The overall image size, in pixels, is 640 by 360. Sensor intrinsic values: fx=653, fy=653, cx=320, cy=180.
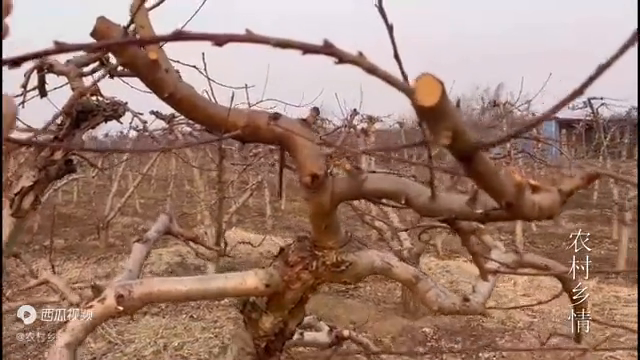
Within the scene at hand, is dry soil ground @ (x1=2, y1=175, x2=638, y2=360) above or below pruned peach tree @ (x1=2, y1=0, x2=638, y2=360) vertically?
below

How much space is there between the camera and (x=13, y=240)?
1350mm

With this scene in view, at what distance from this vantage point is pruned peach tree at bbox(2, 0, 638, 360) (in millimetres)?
756

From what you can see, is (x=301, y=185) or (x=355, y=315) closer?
(x=301, y=185)

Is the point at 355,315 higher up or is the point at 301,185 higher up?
the point at 301,185

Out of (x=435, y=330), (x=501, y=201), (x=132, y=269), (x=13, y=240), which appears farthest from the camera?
(x=435, y=330)

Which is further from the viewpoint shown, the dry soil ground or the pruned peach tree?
the dry soil ground

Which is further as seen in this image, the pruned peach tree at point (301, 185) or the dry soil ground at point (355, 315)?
the dry soil ground at point (355, 315)

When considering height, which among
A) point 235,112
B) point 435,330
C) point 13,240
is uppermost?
point 235,112

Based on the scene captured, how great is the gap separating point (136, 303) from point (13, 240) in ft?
1.05

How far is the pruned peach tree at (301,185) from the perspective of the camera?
0.76 meters

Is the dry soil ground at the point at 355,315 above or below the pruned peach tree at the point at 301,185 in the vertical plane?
below

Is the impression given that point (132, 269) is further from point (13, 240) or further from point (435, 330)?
point (435, 330)

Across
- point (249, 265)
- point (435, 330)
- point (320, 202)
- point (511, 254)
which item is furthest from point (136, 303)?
point (249, 265)

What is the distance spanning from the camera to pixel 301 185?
3.82 ft
